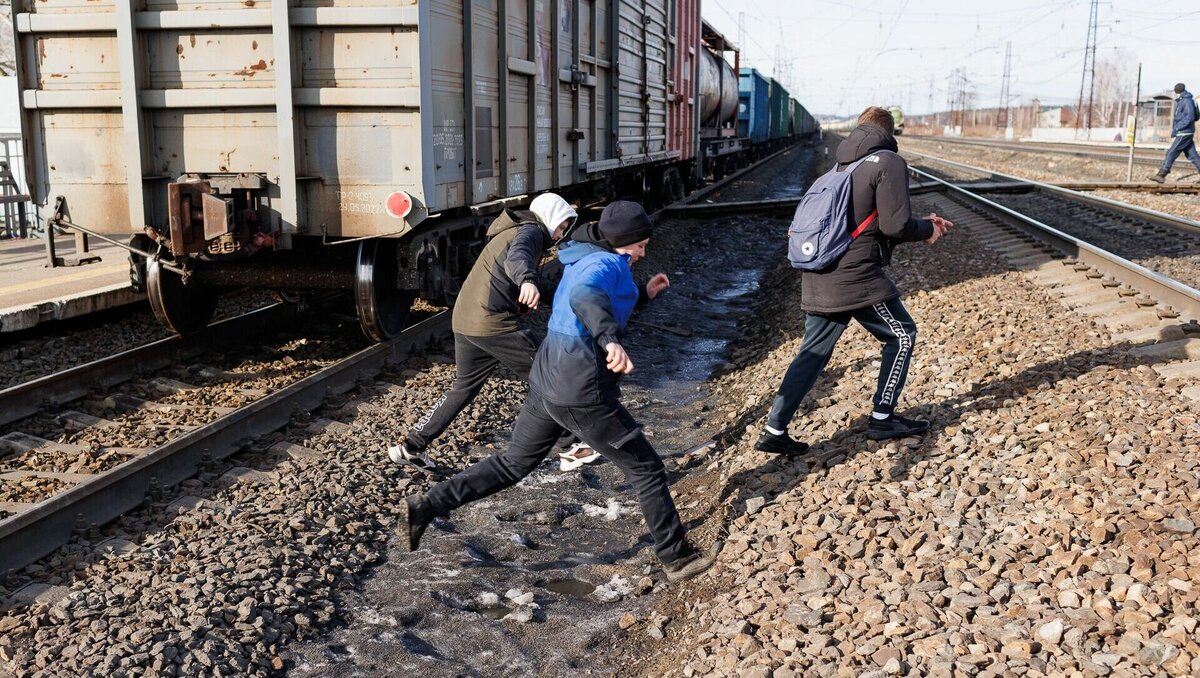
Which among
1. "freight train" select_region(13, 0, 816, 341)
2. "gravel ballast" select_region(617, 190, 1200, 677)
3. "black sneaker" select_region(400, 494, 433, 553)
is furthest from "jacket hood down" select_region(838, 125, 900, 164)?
"freight train" select_region(13, 0, 816, 341)

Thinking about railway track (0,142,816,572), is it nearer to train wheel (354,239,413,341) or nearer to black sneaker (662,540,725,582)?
train wheel (354,239,413,341)

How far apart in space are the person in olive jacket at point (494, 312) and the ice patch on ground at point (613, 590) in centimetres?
145

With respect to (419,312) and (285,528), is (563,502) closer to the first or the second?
(285,528)

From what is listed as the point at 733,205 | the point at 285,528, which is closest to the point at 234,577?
the point at 285,528

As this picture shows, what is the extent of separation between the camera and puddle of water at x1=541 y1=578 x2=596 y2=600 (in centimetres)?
448

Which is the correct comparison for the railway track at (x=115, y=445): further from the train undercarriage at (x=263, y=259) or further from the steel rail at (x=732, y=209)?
the steel rail at (x=732, y=209)

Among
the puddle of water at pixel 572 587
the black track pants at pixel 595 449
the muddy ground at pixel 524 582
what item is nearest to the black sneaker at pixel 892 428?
the muddy ground at pixel 524 582

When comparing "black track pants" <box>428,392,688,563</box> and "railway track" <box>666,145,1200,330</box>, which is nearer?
"black track pants" <box>428,392,688,563</box>

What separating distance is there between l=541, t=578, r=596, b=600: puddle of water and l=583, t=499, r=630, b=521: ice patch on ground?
736mm

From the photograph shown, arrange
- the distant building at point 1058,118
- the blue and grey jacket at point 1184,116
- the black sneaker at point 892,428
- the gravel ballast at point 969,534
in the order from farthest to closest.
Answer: the distant building at point 1058,118, the blue and grey jacket at point 1184,116, the black sneaker at point 892,428, the gravel ballast at point 969,534

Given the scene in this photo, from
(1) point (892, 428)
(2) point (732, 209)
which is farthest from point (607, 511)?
(2) point (732, 209)

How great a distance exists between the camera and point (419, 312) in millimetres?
9398

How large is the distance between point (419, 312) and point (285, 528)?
4.96 m

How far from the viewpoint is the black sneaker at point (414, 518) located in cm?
449
